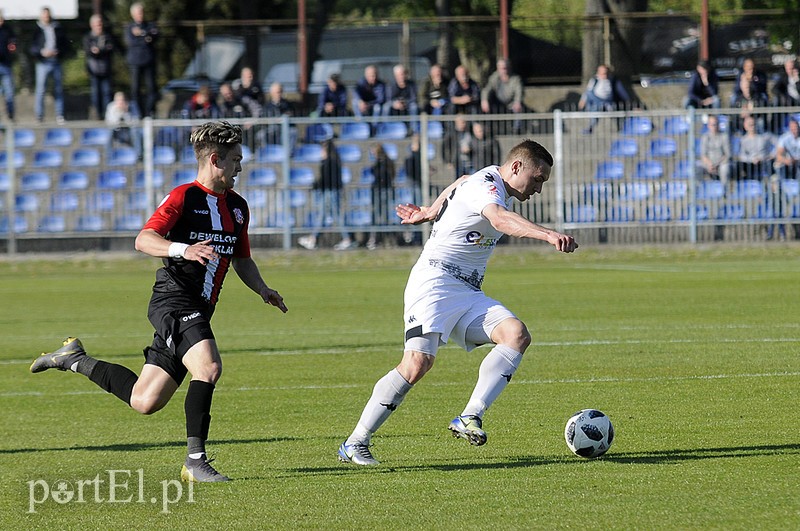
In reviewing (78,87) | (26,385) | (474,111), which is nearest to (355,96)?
(474,111)

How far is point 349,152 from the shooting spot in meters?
25.0

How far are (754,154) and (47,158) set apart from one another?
14.0m

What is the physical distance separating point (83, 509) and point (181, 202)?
5.49 ft

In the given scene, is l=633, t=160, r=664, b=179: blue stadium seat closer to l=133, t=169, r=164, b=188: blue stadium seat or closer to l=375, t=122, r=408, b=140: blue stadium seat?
l=375, t=122, r=408, b=140: blue stadium seat

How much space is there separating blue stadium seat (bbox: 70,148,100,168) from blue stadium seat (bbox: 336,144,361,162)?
486cm

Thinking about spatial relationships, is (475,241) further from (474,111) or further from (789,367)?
(474,111)

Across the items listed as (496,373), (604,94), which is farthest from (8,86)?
(496,373)

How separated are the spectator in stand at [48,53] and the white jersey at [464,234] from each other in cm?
2117

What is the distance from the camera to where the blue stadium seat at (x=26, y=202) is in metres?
24.7

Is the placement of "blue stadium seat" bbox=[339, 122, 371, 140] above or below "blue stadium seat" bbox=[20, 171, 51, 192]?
above

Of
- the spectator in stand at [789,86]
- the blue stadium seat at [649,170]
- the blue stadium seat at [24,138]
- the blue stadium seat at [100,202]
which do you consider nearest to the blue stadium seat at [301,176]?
the blue stadium seat at [100,202]

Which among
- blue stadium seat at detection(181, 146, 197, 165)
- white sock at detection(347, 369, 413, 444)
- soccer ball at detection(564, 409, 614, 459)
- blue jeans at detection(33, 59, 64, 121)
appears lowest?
soccer ball at detection(564, 409, 614, 459)

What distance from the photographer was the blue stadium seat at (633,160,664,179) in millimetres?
24188

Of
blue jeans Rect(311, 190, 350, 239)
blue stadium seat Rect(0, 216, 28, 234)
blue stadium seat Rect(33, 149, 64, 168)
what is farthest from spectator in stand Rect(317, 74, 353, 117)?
blue stadium seat Rect(0, 216, 28, 234)
